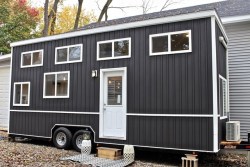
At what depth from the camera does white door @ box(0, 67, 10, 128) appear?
46.6 feet

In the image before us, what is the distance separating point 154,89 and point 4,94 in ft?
30.9

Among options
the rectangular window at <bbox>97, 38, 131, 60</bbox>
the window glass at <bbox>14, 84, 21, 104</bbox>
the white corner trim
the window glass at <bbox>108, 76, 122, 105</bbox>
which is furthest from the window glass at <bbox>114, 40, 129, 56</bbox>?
the window glass at <bbox>14, 84, 21, 104</bbox>

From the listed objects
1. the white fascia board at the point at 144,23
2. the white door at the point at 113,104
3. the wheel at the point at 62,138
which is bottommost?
the wheel at the point at 62,138

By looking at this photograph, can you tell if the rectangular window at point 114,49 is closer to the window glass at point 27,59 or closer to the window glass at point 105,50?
the window glass at point 105,50

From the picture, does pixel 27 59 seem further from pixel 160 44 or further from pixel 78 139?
pixel 160 44

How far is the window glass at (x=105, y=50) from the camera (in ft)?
27.8

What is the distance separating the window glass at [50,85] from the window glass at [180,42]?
4263 mm

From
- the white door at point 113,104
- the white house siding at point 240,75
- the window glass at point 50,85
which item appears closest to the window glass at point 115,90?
the white door at point 113,104

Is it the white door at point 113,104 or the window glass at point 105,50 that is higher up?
the window glass at point 105,50

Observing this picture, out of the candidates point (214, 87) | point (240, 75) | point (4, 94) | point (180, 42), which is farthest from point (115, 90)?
Result: point (4, 94)

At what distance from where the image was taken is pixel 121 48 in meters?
8.28

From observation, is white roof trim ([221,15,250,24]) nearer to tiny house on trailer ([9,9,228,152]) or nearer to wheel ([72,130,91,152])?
tiny house on trailer ([9,9,228,152])

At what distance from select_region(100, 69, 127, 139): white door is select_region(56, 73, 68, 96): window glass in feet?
4.62

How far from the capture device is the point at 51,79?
31.8 ft
